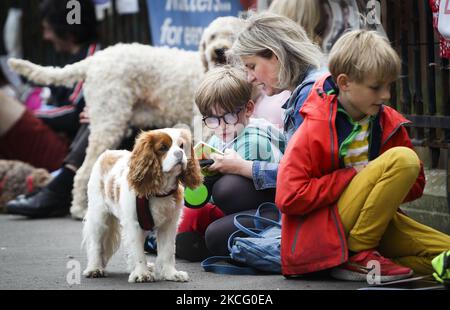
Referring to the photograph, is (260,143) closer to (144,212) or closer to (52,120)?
(144,212)

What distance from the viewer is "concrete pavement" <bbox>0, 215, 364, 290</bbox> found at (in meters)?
4.84

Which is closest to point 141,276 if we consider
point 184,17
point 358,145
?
point 358,145

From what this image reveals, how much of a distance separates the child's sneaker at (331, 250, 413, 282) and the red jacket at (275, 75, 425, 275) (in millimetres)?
81

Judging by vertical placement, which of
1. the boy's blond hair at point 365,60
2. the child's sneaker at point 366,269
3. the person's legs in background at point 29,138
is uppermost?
the boy's blond hair at point 365,60

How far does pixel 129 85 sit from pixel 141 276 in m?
3.60

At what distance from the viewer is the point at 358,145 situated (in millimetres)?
4828

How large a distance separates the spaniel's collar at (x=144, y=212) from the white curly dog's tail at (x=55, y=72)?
12.3ft

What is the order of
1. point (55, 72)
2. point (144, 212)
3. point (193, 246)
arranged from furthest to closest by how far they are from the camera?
point (55, 72)
point (193, 246)
point (144, 212)

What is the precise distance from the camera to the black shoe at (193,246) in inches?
228

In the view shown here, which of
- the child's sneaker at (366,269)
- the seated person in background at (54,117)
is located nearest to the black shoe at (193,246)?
the child's sneaker at (366,269)

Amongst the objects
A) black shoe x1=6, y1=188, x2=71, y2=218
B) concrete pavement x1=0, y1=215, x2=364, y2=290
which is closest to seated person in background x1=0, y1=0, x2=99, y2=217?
black shoe x1=6, y1=188, x2=71, y2=218

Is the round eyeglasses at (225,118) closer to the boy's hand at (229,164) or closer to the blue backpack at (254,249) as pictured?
the boy's hand at (229,164)
